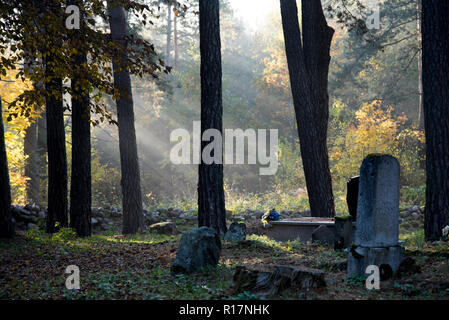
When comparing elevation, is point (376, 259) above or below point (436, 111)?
below

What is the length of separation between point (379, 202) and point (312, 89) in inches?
267

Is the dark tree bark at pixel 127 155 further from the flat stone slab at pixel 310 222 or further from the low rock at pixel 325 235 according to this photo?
the low rock at pixel 325 235

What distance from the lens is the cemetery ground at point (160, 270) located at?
5.34 meters

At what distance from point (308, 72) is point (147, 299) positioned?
883cm

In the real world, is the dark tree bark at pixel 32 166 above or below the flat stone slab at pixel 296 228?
above

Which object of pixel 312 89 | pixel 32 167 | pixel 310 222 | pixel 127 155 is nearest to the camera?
pixel 310 222

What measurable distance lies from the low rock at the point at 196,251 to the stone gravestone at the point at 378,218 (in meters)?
2.15

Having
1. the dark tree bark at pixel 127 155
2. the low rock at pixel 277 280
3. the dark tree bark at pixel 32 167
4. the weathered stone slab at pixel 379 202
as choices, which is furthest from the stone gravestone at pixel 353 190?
the dark tree bark at pixel 32 167

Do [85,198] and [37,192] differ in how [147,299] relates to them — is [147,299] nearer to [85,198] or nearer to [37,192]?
[85,198]

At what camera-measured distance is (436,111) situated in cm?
871

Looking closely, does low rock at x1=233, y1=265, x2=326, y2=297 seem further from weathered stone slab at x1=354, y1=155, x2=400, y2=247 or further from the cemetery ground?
weathered stone slab at x1=354, y1=155, x2=400, y2=247

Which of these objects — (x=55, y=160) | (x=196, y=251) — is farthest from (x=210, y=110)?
(x=55, y=160)

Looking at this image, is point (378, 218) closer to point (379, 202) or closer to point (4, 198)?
point (379, 202)

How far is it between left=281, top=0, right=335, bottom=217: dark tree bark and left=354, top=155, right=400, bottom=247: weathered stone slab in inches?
224
